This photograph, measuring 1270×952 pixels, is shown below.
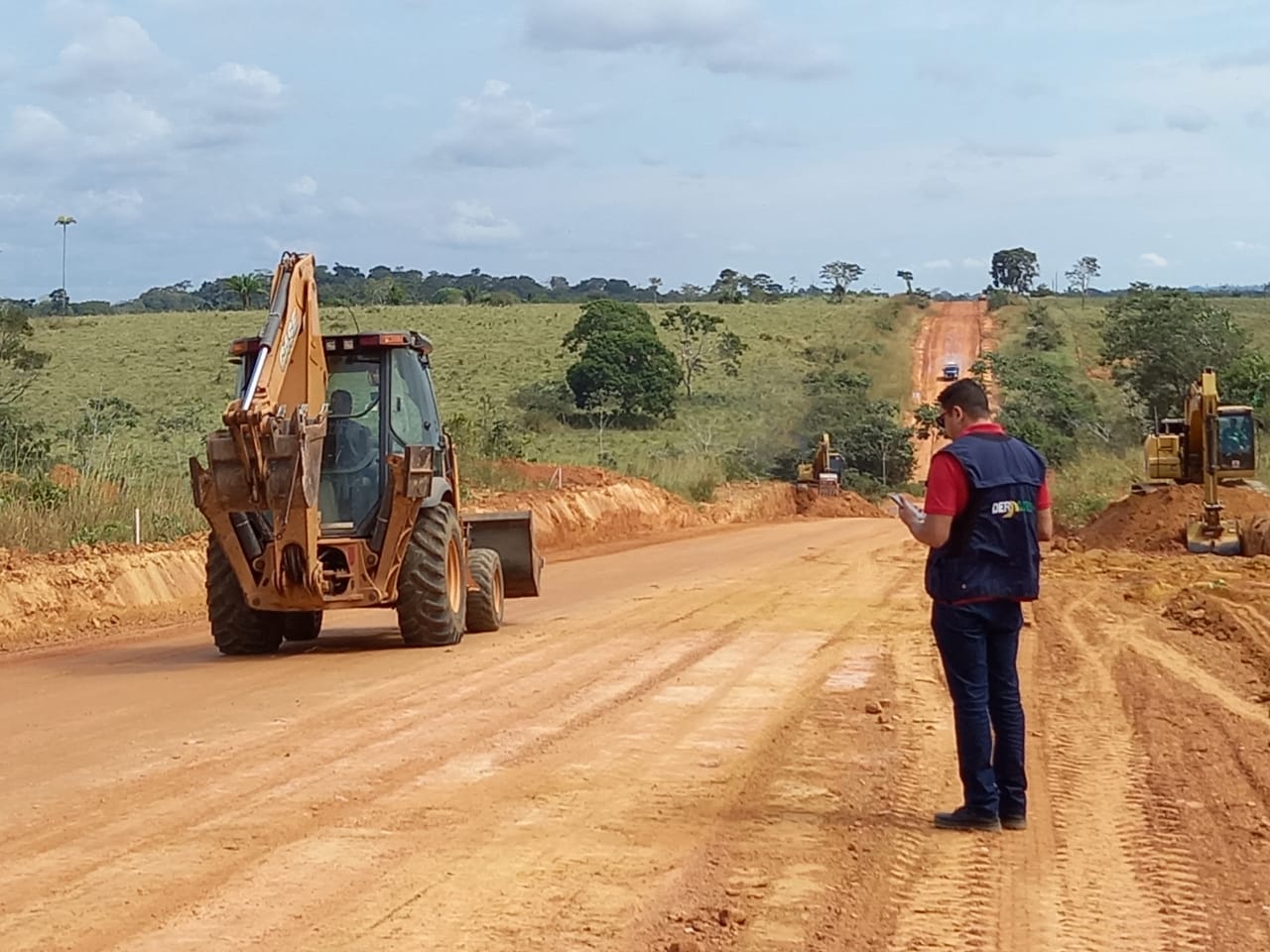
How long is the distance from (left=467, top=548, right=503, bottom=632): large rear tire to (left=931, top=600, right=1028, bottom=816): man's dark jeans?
8.41 meters

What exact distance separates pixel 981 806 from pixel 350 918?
2948 mm

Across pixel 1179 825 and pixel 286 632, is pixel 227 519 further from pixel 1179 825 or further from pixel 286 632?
pixel 1179 825

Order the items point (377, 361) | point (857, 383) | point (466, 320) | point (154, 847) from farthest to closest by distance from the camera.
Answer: point (466, 320) < point (857, 383) < point (377, 361) < point (154, 847)

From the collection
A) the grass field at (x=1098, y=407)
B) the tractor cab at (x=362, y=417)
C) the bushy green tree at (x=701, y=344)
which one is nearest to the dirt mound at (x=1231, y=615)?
the tractor cab at (x=362, y=417)

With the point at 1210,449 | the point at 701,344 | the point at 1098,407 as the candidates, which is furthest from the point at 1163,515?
the point at 701,344

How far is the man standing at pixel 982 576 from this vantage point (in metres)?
7.41

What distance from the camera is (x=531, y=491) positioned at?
34.5 m

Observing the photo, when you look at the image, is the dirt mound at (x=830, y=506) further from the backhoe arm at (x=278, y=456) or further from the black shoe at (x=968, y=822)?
the black shoe at (x=968, y=822)

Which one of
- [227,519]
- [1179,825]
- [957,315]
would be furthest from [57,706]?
[957,315]

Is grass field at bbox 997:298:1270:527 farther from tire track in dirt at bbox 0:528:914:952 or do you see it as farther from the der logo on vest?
the der logo on vest

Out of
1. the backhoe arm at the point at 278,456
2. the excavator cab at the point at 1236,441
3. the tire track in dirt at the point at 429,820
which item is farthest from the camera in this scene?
the excavator cab at the point at 1236,441

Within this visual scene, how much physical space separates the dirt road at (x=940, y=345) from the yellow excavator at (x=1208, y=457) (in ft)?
107

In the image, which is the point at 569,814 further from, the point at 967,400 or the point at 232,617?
the point at 232,617

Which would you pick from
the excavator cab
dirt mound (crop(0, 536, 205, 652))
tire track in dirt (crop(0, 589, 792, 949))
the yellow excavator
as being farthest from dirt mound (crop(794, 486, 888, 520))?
tire track in dirt (crop(0, 589, 792, 949))
